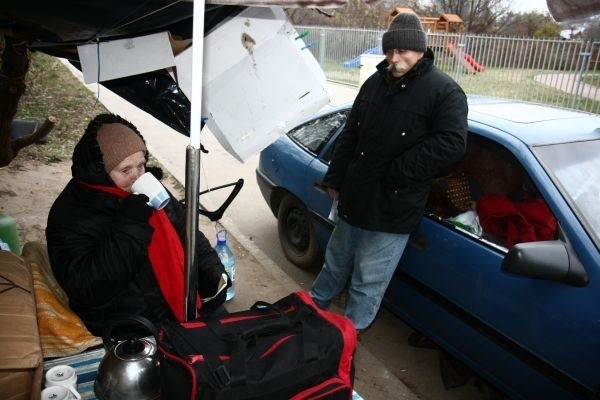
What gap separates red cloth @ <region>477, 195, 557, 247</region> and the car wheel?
1.50 meters

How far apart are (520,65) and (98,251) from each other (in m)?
11.3

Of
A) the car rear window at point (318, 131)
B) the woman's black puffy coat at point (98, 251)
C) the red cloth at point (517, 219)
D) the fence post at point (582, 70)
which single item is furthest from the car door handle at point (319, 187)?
the fence post at point (582, 70)

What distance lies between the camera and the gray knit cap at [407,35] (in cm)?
243

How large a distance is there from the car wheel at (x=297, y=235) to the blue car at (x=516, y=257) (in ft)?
1.80

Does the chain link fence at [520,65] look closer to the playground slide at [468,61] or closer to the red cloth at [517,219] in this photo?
the playground slide at [468,61]

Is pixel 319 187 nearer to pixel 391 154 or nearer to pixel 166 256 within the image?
pixel 391 154

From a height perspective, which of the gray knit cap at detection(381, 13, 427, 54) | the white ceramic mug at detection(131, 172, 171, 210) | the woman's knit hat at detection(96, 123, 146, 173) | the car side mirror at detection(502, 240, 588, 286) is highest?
the gray knit cap at detection(381, 13, 427, 54)

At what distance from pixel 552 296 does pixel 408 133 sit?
104 centimetres

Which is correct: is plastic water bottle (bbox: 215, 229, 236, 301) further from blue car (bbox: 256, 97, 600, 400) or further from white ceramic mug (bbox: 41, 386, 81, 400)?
white ceramic mug (bbox: 41, 386, 81, 400)

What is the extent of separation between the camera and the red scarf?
1.86 metres

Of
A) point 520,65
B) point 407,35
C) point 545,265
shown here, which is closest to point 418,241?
point 545,265

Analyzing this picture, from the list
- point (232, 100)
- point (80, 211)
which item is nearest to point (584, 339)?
point (232, 100)

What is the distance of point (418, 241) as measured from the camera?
2.78 metres

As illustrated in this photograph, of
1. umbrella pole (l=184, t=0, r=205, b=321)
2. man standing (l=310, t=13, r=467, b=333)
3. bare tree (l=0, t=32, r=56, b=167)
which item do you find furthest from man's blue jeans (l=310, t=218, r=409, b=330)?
bare tree (l=0, t=32, r=56, b=167)
